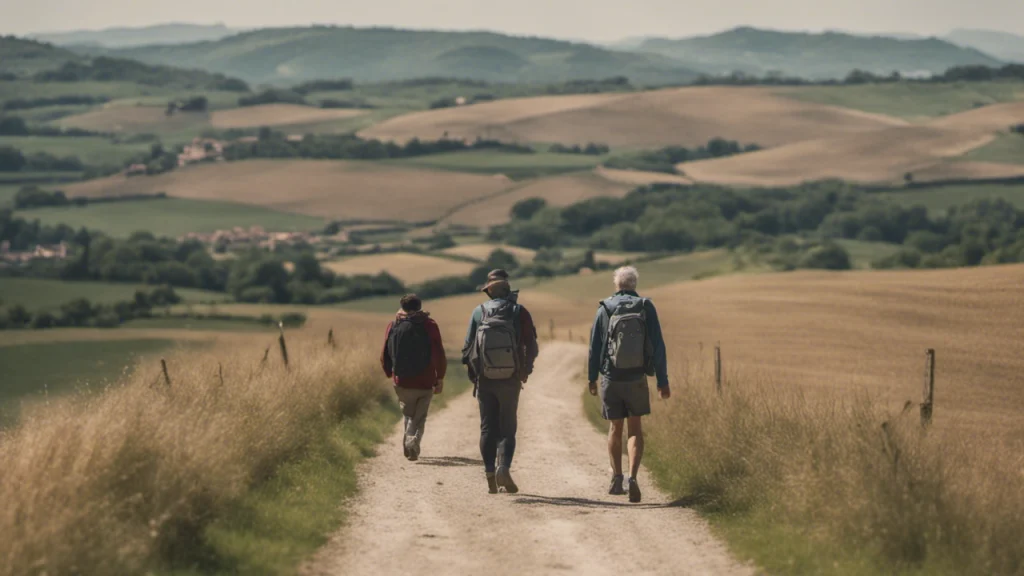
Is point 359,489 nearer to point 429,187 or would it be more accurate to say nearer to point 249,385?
point 249,385

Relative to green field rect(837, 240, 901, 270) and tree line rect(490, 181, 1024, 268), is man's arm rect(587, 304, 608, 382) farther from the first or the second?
green field rect(837, 240, 901, 270)

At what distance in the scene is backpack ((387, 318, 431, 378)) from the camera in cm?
1677

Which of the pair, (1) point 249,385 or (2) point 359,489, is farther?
(1) point 249,385

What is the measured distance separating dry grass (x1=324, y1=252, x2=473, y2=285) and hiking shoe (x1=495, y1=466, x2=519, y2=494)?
88675 millimetres

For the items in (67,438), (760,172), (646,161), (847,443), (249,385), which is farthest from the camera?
(646,161)

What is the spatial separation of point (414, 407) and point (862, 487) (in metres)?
6.98

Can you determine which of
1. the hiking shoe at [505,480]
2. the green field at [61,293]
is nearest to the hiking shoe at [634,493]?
the hiking shoe at [505,480]

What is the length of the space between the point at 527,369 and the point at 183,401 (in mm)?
3316

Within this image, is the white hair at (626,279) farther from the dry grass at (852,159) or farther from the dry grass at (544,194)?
the dry grass at (852,159)

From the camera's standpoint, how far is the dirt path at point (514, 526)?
37.2ft

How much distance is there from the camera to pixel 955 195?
472ft

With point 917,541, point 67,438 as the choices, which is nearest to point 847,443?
point 917,541

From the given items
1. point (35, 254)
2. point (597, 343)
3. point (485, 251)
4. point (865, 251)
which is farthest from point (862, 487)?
point (35, 254)

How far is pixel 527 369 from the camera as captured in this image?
15219 millimetres
